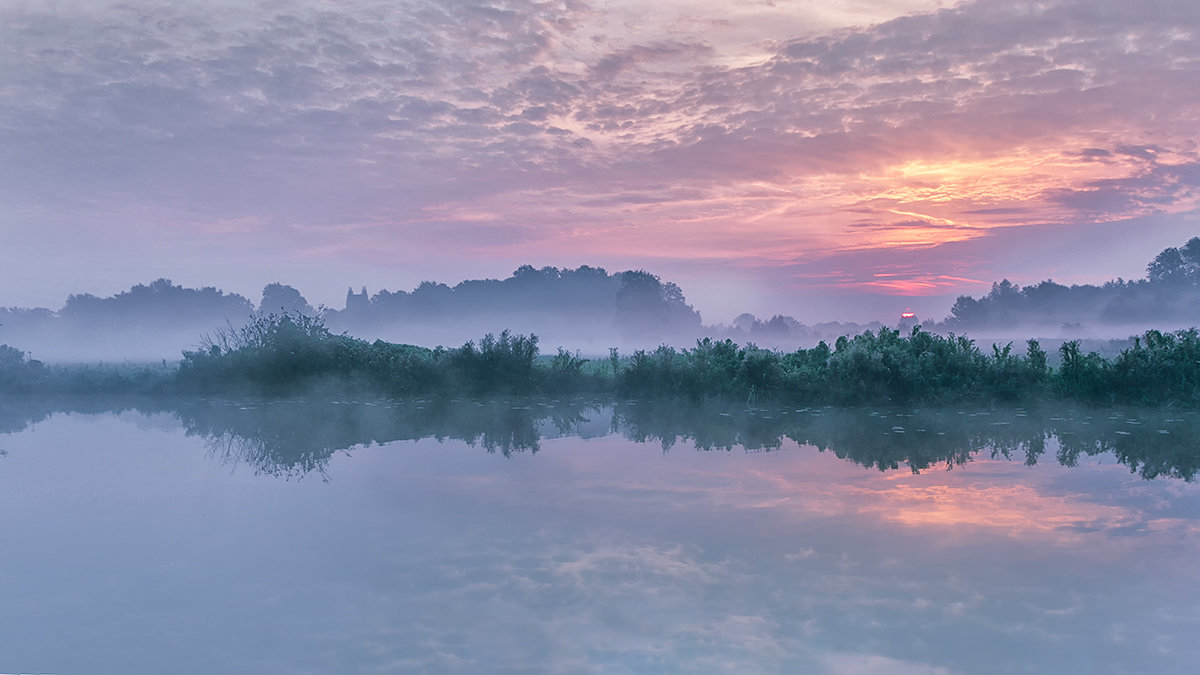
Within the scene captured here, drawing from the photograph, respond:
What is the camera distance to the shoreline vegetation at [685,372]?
74.3ft

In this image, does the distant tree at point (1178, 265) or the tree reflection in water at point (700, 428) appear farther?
the distant tree at point (1178, 265)

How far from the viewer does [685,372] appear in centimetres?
2616

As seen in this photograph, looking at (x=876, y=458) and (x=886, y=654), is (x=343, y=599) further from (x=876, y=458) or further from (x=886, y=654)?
(x=876, y=458)

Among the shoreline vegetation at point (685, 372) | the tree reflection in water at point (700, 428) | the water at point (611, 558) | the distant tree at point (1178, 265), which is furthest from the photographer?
the distant tree at point (1178, 265)

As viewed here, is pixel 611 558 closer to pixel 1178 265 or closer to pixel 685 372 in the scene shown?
pixel 685 372

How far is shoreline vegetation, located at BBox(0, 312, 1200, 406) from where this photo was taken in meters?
22.6

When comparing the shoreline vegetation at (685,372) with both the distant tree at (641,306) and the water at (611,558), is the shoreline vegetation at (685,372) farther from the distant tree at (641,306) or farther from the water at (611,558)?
the distant tree at (641,306)

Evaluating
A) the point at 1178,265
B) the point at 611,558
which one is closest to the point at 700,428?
the point at 611,558

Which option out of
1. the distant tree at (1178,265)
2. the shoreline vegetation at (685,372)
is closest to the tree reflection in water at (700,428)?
the shoreline vegetation at (685,372)

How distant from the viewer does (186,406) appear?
26.3m

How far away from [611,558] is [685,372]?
18.0 m

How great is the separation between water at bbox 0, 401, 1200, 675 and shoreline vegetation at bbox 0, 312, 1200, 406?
247 inches

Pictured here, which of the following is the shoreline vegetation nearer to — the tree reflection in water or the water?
the tree reflection in water

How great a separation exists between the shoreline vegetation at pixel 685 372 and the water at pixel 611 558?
6265 mm
